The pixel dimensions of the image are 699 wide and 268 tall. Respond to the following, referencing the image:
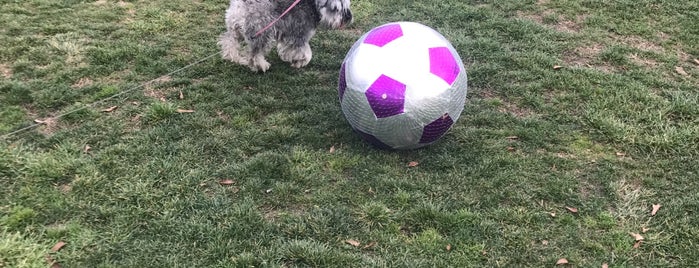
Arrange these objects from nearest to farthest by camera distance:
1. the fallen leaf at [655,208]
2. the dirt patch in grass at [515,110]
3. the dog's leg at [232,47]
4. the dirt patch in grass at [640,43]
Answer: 1. the fallen leaf at [655,208]
2. the dirt patch in grass at [515,110]
3. the dog's leg at [232,47]
4. the dirt patch in grass at [640,43]

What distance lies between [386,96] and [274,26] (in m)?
2.03

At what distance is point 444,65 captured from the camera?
3.78 meters

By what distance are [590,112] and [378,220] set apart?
2.51m

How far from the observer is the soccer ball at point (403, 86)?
3.67 meters

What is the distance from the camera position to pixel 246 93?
4965 millimetres

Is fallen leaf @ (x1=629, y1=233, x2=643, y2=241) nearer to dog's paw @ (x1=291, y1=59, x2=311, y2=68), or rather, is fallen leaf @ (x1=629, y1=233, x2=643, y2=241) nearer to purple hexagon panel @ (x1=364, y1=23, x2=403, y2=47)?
purple hexagon panel @ (x1=364, y1=23, x2=403, y2=47)

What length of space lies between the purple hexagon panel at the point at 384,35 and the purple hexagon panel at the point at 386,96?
0.34 meters

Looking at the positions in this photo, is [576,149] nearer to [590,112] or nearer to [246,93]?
[590,112]

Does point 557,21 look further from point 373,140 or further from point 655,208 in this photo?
point 373,140

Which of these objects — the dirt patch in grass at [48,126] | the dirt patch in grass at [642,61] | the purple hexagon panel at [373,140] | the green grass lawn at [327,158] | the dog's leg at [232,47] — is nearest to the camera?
the green grass lawn at [327,158]

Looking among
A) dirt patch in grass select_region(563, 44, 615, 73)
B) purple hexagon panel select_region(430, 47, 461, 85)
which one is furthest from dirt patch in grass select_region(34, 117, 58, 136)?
dirt patch in grass select_region(563, 44, 615, 73)

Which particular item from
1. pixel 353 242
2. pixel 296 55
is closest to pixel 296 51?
pixel 296 55

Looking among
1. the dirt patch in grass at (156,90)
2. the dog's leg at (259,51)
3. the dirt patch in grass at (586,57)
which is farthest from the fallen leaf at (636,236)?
the dirt patch in grass at (156,90)

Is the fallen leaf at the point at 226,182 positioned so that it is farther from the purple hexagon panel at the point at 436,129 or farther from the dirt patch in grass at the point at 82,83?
the dirt patch in grass at the point at 82,83
